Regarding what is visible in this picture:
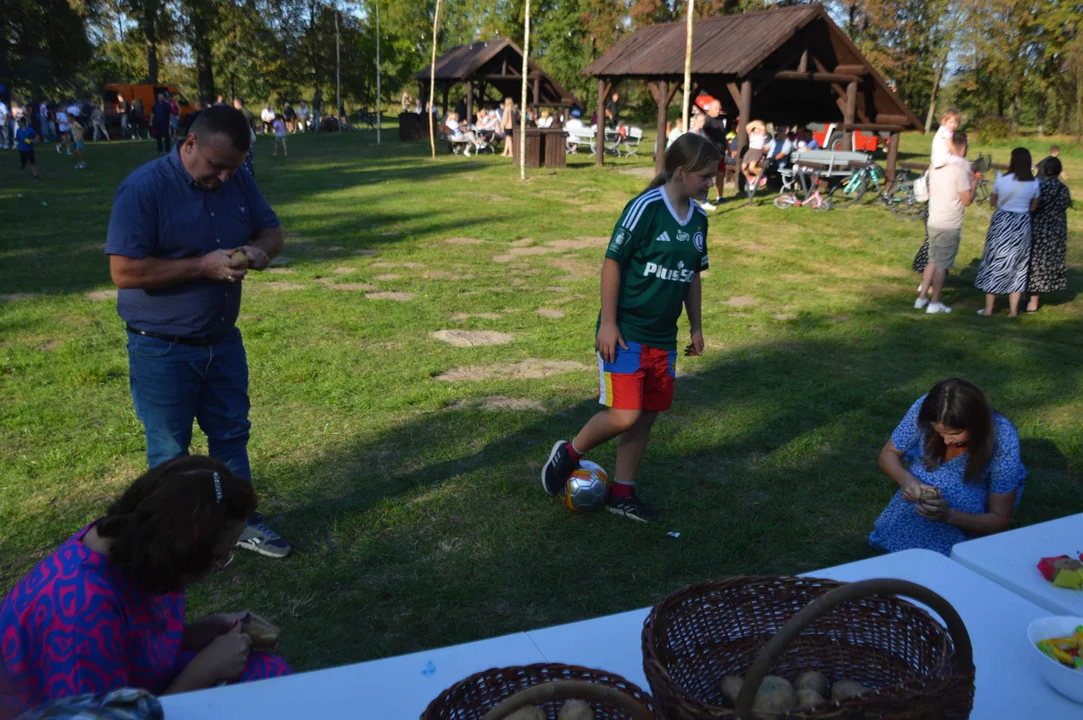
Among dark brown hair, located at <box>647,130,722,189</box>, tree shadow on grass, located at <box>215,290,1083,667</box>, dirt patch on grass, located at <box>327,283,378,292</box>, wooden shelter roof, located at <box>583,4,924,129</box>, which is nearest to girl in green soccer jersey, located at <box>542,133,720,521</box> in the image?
dark brown hair, located at <box>647,130,722,189</box>

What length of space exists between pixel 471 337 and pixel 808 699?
6168 mm

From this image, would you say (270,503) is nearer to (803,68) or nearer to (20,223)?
(20,223)

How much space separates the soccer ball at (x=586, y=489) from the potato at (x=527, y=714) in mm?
2786

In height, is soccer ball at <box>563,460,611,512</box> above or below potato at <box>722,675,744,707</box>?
below

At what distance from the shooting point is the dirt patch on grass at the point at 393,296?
29.4ft

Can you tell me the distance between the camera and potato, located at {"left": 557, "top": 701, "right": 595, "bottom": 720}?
5.35 ft

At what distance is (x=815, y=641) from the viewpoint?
6.72 ft

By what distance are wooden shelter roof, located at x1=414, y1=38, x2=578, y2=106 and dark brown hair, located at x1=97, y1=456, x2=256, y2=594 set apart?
2614 cm

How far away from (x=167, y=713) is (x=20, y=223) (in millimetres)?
13466

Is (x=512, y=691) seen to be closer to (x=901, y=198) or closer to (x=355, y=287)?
(x=355, y=287)

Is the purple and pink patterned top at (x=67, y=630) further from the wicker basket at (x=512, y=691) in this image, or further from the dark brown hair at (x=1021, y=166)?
the dark brown hair at (x=1021, y=166)

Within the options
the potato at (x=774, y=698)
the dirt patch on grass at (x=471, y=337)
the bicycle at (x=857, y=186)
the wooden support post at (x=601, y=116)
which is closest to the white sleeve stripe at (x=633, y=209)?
the potato at (x=774, y=698)

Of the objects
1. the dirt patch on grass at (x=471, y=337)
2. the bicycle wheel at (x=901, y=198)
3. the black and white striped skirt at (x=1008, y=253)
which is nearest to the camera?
the dirt patch on grass at (x=471, y=337)

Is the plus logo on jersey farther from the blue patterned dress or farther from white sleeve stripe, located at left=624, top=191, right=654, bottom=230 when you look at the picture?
the blue patterned dress
